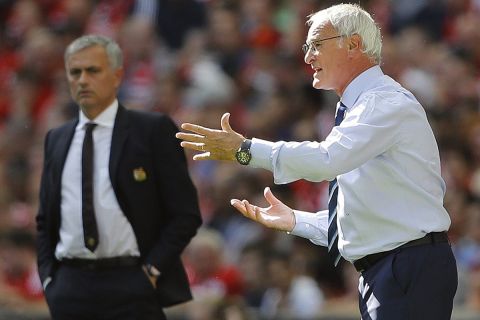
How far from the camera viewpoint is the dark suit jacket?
6270mm

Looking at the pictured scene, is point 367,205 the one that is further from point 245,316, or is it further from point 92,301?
point 245,316

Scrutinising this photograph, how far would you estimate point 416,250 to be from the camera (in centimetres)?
503

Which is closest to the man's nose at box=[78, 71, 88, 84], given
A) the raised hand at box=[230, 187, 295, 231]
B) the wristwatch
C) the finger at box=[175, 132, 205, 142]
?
the raised hand at box=[230, 187, 295, 231]

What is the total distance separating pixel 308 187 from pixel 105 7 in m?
4.22

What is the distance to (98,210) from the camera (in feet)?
20.5

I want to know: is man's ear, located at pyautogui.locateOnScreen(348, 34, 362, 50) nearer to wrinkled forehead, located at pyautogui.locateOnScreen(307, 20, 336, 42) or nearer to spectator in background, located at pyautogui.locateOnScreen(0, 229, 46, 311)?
wrinkled forehead, located at pyautogui.locateOnScreen(307, 20, 336, 42)

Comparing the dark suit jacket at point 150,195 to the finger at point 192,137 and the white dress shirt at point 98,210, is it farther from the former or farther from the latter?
the finger at point 192,137

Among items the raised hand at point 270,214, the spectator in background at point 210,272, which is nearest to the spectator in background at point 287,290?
the spectator in background at point 210,272

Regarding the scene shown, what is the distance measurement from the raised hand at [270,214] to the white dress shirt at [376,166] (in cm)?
31

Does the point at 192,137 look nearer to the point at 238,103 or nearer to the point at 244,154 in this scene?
the point at 244,154

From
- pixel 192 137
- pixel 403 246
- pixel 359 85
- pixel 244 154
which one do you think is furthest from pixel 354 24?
pixel 403 246

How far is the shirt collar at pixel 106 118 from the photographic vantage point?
6438 mm

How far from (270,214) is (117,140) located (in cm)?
127

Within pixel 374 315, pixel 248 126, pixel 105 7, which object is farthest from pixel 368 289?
pixel 105 7
